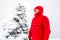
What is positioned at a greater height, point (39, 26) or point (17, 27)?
point (39, 26)

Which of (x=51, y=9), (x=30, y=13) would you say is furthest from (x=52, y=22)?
(x=30, y=13)

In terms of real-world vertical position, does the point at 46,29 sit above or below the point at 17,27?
above

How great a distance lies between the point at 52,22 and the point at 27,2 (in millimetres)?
882

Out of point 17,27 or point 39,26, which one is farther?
point 17,27

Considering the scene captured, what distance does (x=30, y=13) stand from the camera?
475 cm

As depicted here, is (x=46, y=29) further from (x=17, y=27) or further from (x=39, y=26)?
(x=17, y=27)

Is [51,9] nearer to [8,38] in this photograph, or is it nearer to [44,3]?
[44,3]

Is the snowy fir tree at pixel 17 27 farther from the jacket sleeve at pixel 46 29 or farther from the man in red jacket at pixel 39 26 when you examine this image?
the jacket sleeve at pixel 46 29

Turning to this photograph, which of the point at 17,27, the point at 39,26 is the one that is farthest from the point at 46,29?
the point at 17,27

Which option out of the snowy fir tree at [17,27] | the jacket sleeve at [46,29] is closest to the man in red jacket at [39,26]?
the jacket sleeve at [46,29]

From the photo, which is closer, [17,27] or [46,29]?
[46,29]

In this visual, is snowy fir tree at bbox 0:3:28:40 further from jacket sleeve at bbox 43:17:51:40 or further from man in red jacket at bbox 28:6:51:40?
jacket sleeve at bbox 43:17:51:40

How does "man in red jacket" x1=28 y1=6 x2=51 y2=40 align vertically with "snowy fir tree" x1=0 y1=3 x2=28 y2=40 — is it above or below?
above

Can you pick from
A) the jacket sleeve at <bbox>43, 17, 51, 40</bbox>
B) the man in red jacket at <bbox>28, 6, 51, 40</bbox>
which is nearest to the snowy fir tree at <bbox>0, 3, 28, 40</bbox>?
the man in red jacket at <bbox>28, 6, 51, 40</bbox>
